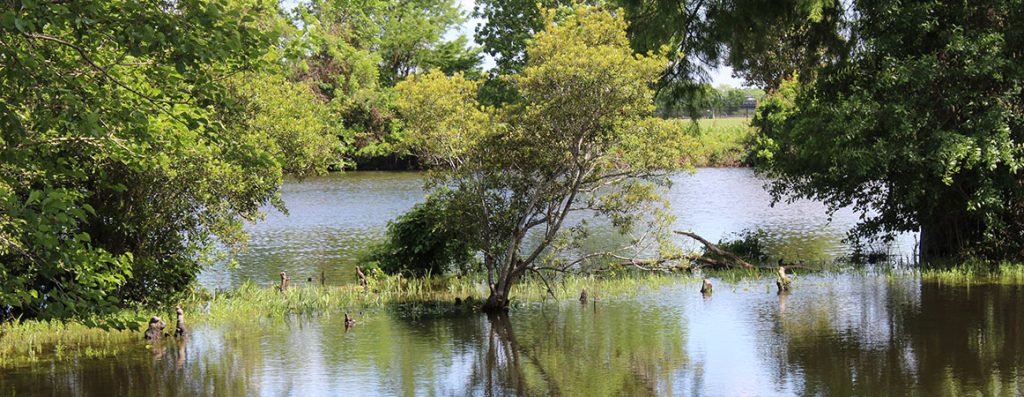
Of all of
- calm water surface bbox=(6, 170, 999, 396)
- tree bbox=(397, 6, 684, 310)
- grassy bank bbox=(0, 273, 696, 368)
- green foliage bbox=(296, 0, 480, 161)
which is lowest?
calm water surface bbox=(6, 170, 999, 396)

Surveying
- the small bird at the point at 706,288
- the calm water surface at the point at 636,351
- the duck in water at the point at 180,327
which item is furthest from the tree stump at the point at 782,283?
the duck in water at the point at 180,327

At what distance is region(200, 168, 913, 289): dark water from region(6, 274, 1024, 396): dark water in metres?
3.49

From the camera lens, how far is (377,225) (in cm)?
3238

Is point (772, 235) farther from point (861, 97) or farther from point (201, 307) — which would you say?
point (201, 307)

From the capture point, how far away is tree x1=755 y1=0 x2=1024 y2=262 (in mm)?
17031

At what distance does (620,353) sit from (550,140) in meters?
3.99

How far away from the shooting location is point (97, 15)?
322 inches

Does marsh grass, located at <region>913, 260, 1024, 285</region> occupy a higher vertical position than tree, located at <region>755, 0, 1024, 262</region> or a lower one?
A: lower

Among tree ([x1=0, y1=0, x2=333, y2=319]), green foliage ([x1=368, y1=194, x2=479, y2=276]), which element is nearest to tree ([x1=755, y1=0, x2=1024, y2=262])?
green foliage ([x1=368, y1=194, x2=479, y2=276])

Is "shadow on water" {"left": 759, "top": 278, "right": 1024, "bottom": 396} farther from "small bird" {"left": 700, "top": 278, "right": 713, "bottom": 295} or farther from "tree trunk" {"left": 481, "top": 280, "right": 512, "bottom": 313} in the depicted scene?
"tree trunk" {"left": 481, "top": 280, "right": 512, "bottom": 313}

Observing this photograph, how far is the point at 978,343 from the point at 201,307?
11.9m

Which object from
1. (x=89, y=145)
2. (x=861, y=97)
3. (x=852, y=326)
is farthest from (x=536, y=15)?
(x=89, y=145)

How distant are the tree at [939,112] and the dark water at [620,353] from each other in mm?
2107

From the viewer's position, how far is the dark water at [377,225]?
2445 cm
